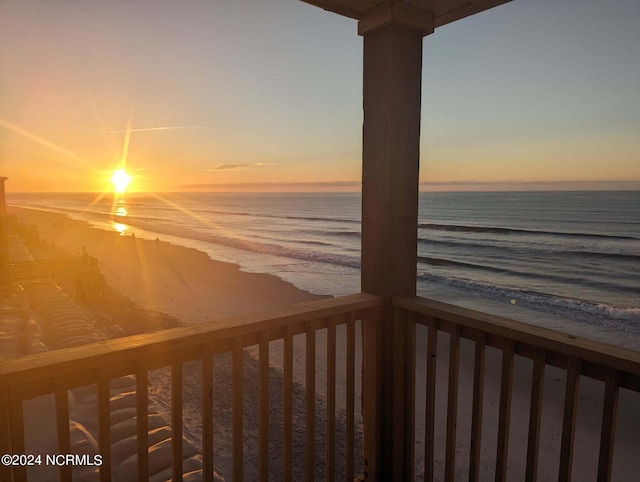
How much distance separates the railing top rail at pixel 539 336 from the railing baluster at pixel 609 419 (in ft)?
0.17

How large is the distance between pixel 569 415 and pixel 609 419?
14 cm

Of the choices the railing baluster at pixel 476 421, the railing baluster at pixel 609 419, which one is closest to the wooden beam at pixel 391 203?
the railing baluster at pixel 476 421

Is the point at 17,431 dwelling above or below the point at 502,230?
above

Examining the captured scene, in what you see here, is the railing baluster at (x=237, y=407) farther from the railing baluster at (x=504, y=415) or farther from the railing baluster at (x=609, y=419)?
the railing baluster at (x=609, y=419)

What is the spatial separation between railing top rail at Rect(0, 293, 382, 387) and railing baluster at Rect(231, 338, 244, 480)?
0.08 m

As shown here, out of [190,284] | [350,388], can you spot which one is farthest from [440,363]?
[190,284]

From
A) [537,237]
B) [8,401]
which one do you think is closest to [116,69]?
[8,401]

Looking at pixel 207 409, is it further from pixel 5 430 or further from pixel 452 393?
pixel 452 393

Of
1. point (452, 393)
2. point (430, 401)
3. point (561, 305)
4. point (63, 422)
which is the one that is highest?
point (63, 422)

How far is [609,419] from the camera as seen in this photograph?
141 cm

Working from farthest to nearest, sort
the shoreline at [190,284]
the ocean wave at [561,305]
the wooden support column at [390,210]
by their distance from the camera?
the shoreline at [190,284] < the ocean wave at [561,305] < the wooden support column at [390,210]

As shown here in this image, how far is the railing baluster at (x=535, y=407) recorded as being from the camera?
1583 millimetres

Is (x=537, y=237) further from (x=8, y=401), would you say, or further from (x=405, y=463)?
(x=8, y=401)

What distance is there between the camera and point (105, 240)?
86.1 ft
